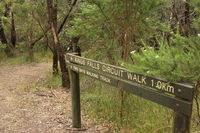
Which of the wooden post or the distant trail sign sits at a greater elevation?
the distant trail sign

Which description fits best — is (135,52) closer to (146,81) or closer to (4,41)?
(146,81)

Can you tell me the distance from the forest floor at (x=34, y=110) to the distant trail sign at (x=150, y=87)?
1.41 meters

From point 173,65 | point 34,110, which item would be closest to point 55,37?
point 34,110

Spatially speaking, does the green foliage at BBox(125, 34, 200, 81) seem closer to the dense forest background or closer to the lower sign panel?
the dense forest background

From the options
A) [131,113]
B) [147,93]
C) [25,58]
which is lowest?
[25,58]

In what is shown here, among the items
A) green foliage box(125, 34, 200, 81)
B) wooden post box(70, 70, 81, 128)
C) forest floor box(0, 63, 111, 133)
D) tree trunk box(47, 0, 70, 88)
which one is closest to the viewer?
green foliage box(125, 34, 200, 81)

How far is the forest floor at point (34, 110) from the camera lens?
17.6 feet

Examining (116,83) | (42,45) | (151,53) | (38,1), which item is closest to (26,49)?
(42,45)

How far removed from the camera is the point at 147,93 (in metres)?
3.29

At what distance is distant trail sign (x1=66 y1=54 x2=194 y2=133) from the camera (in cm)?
276

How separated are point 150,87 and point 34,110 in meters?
4.02

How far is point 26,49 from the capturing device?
14.6m

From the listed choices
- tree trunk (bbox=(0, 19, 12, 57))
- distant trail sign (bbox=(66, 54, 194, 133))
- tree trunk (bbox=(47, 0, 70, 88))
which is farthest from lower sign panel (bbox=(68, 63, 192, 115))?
tree trunk (bbox=(0, 19, 12, 57))

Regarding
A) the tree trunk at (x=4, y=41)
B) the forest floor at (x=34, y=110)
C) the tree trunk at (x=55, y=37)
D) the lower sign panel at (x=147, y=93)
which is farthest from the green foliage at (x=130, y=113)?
the tree trunk at (x=4, y=41)
